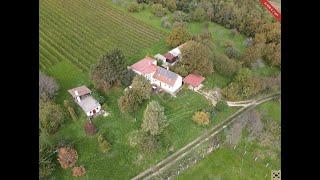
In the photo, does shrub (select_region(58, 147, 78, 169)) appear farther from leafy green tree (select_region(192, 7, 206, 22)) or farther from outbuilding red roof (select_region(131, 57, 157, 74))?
leafy green tree (select_region(192, 7, 206, 22))

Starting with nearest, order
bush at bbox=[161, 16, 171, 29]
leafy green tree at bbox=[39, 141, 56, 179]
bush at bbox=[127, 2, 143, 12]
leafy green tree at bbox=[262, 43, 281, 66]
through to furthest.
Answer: leafy green tree at bbox=[39, 141, 56, 179] → leafy green tree at bbox=[262, 43, 281, 66] → bush at bbox=[161, 16, 171, 29] → bush at bbox=[127, 2, 143, 12]

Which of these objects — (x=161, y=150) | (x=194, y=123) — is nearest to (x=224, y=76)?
(x=194, y=123)

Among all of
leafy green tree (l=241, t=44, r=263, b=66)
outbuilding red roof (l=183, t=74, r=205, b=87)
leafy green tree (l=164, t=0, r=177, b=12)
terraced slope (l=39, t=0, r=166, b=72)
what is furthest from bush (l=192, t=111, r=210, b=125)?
leafy green tree (l=164, t=0, r=177, b=12)

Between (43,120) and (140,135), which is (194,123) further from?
(43,120)

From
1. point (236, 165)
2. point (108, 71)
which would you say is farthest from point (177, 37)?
point (236, 165)

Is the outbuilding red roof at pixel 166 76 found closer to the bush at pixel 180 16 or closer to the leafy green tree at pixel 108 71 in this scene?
the leafy green tree at pixel 108 71

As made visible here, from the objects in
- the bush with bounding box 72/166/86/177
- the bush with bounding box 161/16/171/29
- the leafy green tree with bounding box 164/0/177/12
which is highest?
the leafy green tree with bounding box 164/0/177/12

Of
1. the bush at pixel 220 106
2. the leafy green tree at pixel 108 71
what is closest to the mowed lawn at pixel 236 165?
the bush at pixel 220 106
